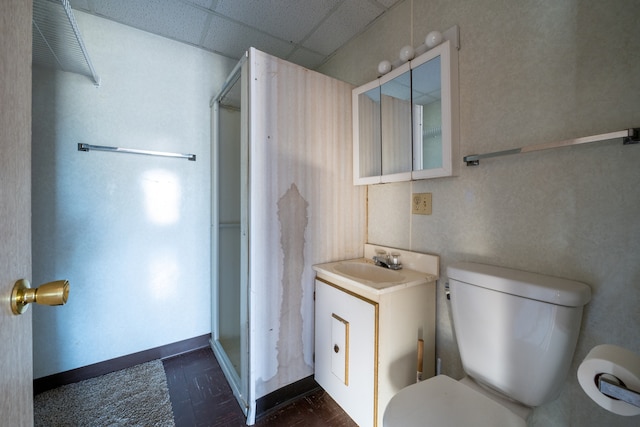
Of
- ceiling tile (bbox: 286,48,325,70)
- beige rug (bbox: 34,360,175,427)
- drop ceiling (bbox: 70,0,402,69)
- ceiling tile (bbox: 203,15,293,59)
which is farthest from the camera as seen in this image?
ceiling tile (bbox: 286,48,325,70)

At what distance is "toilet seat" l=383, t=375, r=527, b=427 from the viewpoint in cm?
83

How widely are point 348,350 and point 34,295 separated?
3.96ft

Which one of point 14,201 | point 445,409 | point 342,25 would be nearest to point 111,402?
point 14,201

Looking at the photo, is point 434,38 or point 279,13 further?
point 279,13

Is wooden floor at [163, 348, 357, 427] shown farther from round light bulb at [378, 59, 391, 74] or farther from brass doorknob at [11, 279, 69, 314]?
round light bulb at [378, 59, 391, 74]

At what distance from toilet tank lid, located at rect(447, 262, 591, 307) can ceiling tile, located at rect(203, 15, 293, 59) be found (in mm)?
2041

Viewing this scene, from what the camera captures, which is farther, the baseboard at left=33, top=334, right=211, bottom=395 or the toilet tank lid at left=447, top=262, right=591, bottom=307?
the baseboard at left=33, top=334, right=211, bottom=395

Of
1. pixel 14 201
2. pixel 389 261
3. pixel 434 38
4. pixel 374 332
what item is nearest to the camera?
pixel 14 201

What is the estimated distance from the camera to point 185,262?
6.61ft

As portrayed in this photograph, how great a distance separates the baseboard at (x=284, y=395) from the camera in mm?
1432

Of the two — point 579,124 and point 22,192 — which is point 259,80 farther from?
point 579,124

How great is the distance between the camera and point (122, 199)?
1782 millimetres

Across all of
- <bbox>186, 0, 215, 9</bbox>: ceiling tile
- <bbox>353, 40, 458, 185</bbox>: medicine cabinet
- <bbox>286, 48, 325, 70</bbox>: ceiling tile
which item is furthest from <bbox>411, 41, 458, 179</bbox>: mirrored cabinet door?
<bbox>186, 0, 215, 9</bbox>: ceiling tile

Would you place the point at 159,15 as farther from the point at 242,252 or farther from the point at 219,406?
the point at 219,406
